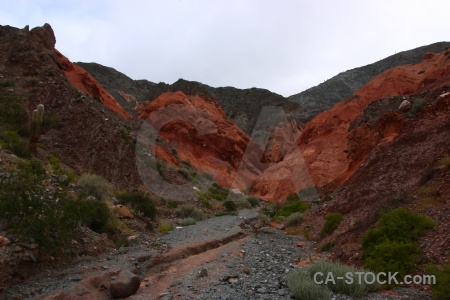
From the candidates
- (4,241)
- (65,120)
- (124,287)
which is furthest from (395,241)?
(65,120)

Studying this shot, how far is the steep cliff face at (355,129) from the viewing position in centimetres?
1731

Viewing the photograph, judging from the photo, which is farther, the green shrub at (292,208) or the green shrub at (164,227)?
the green shrub at (292,208)

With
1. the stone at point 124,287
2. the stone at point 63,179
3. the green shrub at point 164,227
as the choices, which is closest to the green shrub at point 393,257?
the stone at point 124,287

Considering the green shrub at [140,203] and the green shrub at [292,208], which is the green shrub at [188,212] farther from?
the green shrub at [292,208]

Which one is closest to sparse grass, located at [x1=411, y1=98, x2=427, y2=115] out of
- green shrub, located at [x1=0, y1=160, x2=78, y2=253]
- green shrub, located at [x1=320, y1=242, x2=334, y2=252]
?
green shrub, located at [x1=320, y1=242, x2=334, y2=252]

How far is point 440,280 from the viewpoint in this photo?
525cm

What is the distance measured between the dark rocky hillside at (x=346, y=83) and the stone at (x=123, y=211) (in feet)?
175

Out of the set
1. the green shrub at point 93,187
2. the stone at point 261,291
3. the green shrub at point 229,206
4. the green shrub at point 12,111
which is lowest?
the green shrub at point 229,206

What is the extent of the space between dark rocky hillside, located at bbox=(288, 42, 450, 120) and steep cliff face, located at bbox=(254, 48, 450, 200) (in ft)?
104

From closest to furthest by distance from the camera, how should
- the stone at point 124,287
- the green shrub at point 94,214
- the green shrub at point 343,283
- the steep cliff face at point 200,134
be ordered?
1. the green shrub at point 343,283
2. the stone at point 124,287
3. the green shrub at point 94,214
4. the steep cliff face at point 200,134

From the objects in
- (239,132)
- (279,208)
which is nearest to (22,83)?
(279,208)

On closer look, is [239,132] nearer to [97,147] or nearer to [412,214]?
[97,147]

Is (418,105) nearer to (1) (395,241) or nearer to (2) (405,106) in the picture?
(2) (405,106)

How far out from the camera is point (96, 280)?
663 cm
